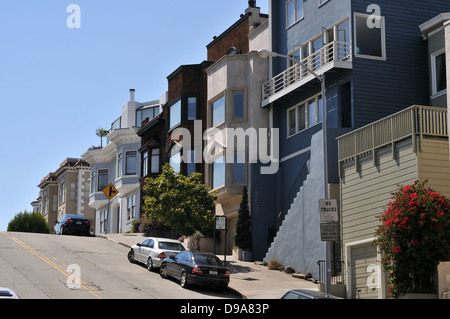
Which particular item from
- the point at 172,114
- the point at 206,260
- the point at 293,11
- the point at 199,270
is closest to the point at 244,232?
the point at 206,260

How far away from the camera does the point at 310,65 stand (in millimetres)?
35812

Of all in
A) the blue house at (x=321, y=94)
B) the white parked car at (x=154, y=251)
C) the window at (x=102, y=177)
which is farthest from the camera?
the window at (x=102, y=177)

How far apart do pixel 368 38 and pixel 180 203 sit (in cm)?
A: 1136

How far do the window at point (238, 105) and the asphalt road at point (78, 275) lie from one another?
917cm

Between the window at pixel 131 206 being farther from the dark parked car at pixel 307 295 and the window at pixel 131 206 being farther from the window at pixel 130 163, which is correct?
the dark parked car at pixel 307 295

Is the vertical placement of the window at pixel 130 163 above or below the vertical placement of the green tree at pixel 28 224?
above

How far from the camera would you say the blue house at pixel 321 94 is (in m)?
31.6

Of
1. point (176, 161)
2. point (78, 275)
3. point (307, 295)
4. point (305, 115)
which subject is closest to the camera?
point (307, 295)

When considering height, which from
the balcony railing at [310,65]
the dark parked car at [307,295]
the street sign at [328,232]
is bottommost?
the dark parked car at [307,295]

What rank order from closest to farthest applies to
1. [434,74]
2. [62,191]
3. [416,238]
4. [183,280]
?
[416,238] < [183,280] < [434,74] < [62,191]

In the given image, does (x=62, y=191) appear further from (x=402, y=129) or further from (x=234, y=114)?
(x=402, y=129)

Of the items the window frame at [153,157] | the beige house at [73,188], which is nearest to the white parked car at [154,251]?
the window frame at [153,157]

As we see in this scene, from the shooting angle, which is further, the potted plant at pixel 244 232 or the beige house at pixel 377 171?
the potted plant at pixel 244 232
